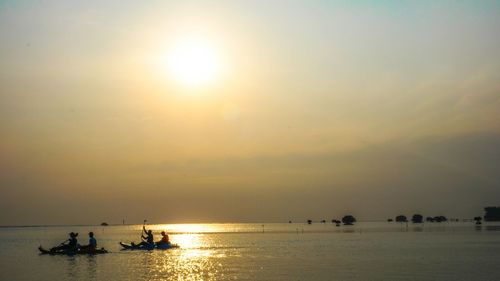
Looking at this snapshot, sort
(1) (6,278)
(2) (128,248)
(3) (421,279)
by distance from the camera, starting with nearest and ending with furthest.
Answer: (3) (421,279), (1) (6,278), (2) (128,248)

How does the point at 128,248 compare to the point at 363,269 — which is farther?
the point at 128,248

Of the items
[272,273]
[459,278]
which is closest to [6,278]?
[272,273]

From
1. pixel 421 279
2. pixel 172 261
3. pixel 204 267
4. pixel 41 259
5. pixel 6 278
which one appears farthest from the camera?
pixel 41 259

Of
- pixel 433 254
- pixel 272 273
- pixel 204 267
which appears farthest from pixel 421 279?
pixel 433 254

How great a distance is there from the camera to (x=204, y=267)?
49.7m

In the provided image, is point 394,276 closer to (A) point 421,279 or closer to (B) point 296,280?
(A) point 421,279

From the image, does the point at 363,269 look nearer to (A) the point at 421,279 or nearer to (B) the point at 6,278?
(A) the point at 421,279

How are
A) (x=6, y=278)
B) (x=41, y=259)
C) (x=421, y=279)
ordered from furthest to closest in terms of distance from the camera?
1. (x=41, y=259)
2. (x=6, y=278)
3. (x=421, y=279)

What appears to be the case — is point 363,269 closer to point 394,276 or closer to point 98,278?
point 394,276

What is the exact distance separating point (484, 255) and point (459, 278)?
67.0 feet

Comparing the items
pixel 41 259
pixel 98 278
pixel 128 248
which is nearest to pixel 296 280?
pixel 98 278

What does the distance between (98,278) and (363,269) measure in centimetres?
2033

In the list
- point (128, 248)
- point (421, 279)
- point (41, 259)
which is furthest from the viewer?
point (128, 248)

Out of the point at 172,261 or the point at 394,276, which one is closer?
the point at 394,276
